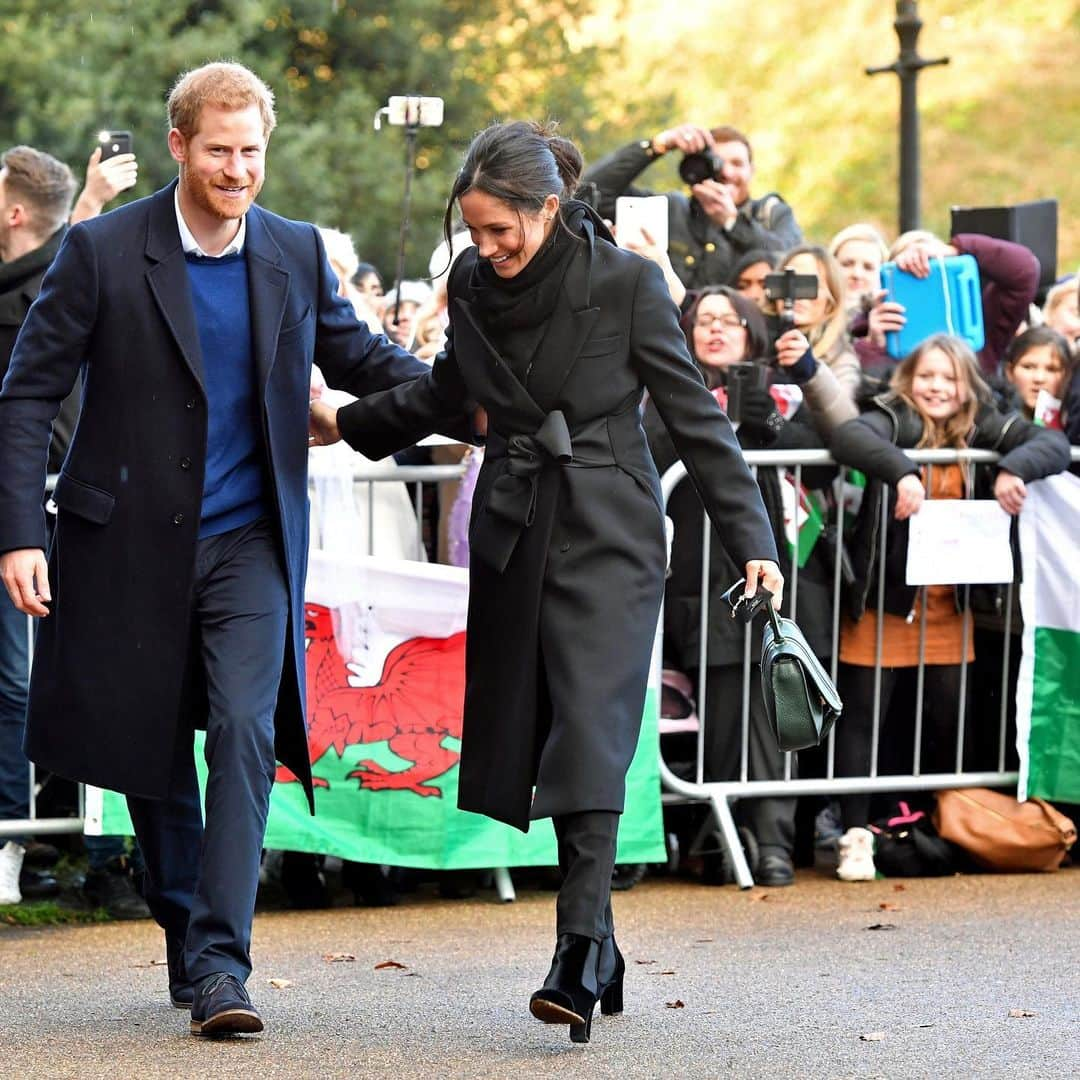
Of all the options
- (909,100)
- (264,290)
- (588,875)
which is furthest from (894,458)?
(909,100)

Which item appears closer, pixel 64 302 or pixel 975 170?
pixel 64 302

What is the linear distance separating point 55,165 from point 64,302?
2.51 m

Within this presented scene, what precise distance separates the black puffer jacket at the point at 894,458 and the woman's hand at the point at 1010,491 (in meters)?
0.02

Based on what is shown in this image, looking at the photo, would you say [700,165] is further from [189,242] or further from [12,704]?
[189,242]

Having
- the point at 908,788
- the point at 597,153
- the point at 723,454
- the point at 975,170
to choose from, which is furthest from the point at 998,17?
the point at 723,454

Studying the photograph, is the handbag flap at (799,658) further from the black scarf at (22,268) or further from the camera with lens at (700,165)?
the camera with lens at (700,165)

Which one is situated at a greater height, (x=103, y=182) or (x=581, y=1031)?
(x=103, y=182)

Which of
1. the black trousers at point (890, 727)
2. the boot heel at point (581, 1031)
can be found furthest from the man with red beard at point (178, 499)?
the black trousers at point (890, 727)

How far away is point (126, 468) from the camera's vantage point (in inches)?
202

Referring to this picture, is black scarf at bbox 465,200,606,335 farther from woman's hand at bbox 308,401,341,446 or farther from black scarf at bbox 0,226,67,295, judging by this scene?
black scarf at bbox 0,226,67,295

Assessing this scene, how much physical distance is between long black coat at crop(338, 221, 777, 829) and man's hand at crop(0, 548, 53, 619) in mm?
1005

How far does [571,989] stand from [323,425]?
160 cm

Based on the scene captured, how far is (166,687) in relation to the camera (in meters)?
5.17

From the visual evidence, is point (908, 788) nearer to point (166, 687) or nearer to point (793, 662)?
point (793, 662)
